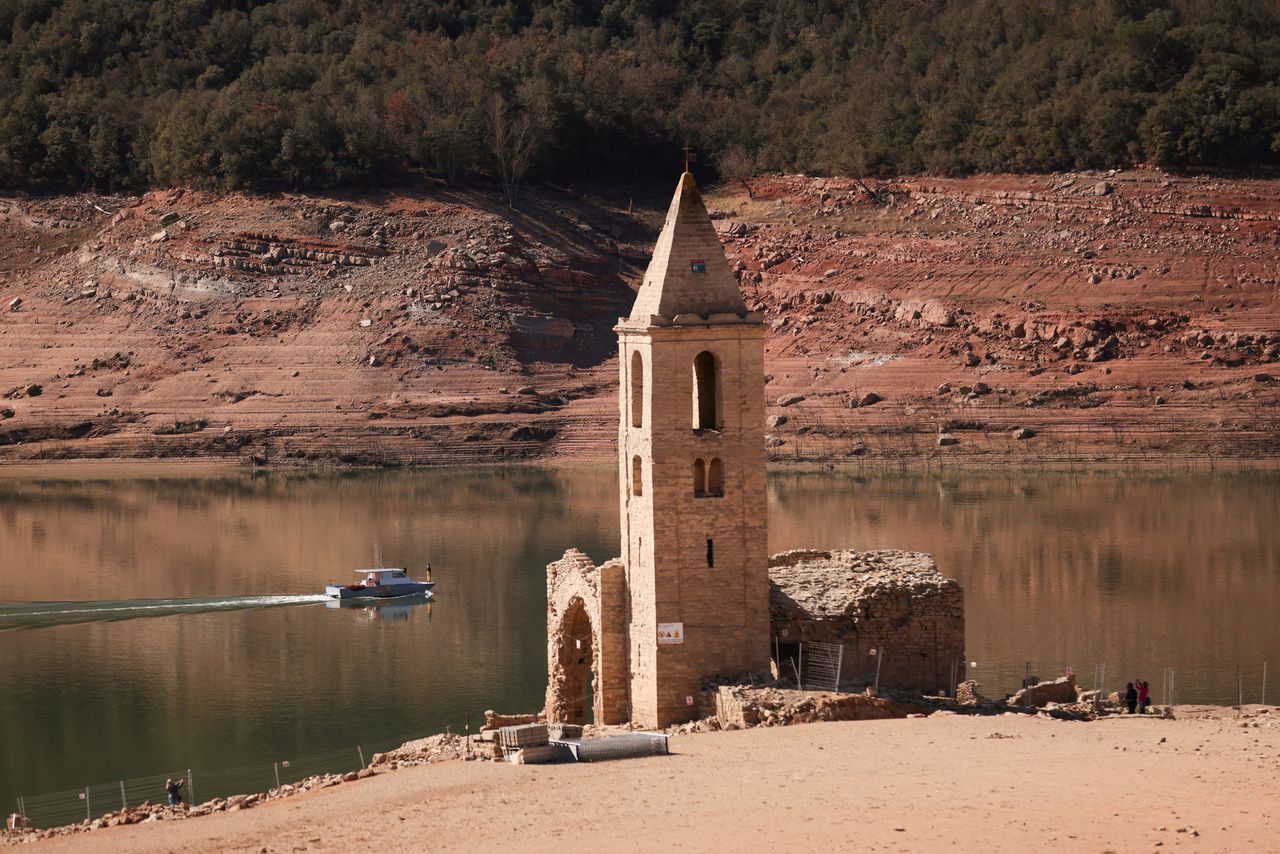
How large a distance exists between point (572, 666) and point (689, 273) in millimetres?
7269

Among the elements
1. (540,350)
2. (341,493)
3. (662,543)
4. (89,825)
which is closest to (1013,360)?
(540,350)

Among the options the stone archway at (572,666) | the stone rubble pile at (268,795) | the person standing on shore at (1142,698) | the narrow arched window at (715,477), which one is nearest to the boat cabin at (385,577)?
the stone archway at (572,666)

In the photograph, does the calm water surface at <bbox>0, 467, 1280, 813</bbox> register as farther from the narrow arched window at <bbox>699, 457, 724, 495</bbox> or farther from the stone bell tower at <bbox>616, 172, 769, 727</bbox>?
the narrow arched window at <bbox>699, 457, 724, 495</bbox>

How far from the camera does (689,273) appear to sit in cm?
3541

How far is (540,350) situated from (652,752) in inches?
2287

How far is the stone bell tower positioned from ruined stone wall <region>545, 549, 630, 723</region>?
0.68 metres

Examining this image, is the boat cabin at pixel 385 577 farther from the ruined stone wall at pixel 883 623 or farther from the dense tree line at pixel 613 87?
the dense tree line at pixel 613 87

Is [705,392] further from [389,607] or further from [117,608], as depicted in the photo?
[117,608]

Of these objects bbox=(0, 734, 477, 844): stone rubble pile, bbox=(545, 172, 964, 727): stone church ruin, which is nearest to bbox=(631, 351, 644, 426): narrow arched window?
bbox=(545, 172, 964, 727): stone church ruin

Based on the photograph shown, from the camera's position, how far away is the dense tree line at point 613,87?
94.8 m

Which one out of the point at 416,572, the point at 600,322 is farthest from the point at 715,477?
the point at 600,322

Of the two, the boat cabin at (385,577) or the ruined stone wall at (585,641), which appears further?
the boat cabin at (385,577)

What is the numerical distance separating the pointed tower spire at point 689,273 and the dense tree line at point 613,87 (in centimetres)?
5890

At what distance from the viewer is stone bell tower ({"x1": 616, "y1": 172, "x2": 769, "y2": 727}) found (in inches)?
1382
